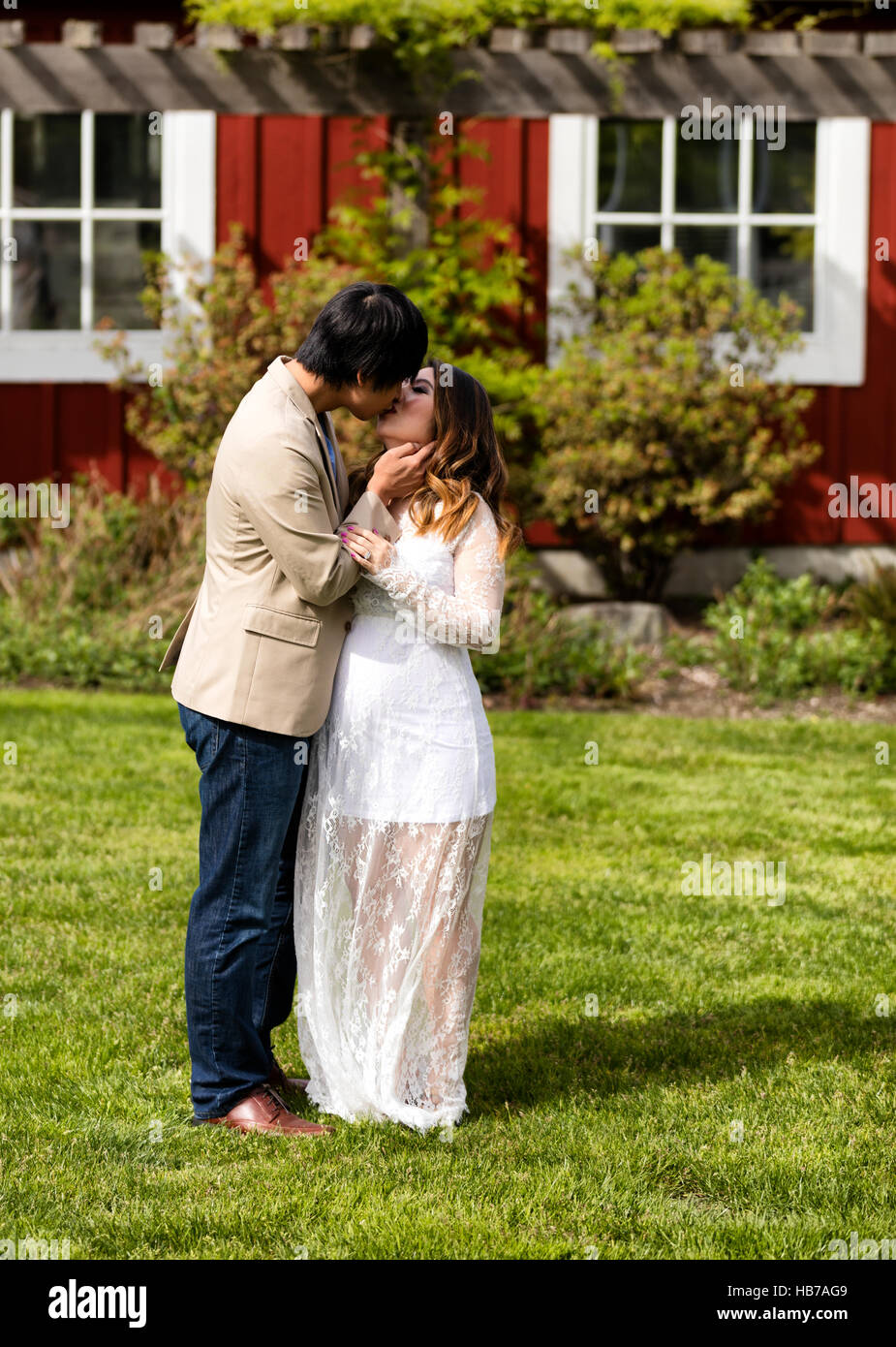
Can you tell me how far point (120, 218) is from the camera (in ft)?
32.2

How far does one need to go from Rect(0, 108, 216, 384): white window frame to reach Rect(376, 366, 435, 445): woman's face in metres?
6.57

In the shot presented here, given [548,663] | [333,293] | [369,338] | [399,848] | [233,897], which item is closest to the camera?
[369,338]

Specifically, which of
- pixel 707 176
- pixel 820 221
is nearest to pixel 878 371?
pixel 820 221

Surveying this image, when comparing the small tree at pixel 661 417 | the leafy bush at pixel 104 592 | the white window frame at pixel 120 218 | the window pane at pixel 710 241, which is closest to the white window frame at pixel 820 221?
the window pane at pixel 710 241

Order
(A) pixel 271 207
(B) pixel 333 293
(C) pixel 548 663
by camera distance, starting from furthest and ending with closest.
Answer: (A) pixel 271 207, (B) pixel 333 293, (C) pixel 548 663

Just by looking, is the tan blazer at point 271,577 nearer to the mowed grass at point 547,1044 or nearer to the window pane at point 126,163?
the mowed grass at point 547,1044

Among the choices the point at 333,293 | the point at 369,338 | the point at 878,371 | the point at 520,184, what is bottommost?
the point at 369,338

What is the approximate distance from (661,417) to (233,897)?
6.14 m

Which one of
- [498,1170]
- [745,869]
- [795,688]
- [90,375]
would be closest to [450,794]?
[498,1170]

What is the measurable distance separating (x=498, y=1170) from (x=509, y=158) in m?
7.96

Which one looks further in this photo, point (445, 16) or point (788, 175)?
point (788, 175)

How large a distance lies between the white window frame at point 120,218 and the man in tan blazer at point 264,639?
21.9 feet

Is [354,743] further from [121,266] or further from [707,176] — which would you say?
[707,176]

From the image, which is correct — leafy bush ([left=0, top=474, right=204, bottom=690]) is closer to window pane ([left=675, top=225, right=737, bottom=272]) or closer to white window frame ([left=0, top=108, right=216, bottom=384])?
white window frame ([left=0, top=108, right=216, bottom=384])
